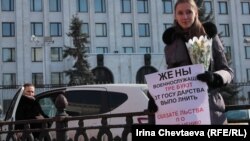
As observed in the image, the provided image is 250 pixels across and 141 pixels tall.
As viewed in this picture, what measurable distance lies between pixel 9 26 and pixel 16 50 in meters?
3.06

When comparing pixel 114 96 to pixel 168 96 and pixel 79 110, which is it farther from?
pixel 168 96

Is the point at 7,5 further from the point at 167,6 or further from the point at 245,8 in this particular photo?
the point at 245,8

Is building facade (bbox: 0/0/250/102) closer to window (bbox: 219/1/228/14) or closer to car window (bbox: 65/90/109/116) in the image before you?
window (bbox: 219/1/228/14)

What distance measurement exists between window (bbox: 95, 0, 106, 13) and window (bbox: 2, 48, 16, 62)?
11639 mm

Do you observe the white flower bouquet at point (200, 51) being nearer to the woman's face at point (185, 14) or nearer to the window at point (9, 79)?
the woman's face at point (185, 14)

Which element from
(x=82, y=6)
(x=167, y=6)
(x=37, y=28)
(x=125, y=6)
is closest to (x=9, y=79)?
(x=37, y=28)

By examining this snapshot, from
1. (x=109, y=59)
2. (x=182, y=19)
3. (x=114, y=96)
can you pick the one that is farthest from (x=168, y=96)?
(x=109, y=59)

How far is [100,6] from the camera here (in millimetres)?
59719

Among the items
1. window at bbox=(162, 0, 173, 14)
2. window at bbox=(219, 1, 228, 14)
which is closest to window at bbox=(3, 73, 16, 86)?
window at bbox=(162, 0, 173, 14)

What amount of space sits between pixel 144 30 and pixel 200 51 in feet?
186

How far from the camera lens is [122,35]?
58.8 metres

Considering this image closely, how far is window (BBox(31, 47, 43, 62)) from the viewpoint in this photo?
185 ft

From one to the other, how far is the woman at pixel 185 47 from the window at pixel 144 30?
55929 mm

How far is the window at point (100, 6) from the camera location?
5944cm
